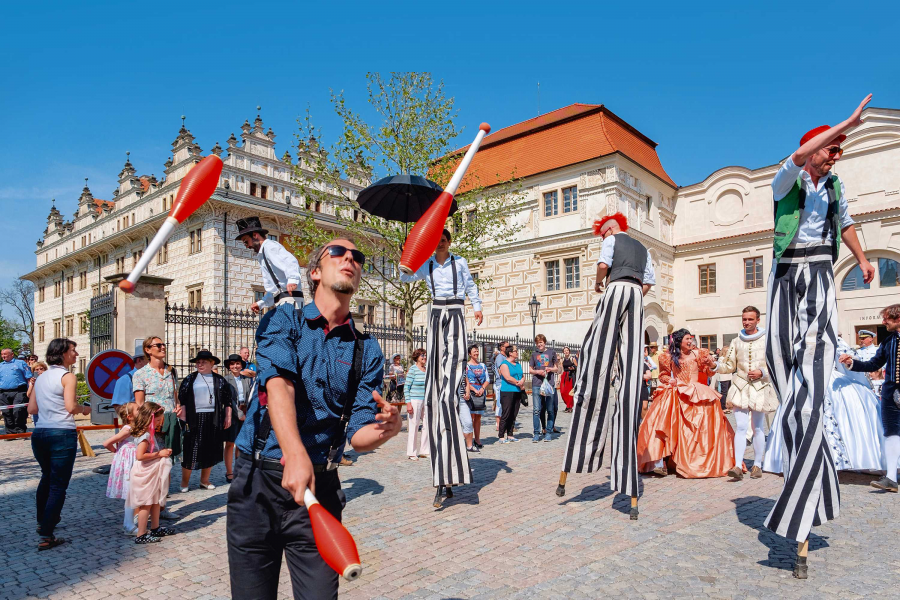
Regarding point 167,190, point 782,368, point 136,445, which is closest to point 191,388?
point 136,445

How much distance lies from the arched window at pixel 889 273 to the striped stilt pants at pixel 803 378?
2923 centimetres

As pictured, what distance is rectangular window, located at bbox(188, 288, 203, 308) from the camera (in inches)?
1383

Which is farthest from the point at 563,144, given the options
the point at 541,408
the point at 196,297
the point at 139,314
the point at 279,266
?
the point at 279,266

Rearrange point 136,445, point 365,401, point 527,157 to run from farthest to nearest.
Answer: point 527,157 → point 136,445 → point 365,401

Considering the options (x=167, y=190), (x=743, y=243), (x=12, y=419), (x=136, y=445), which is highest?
(x=167, y=190)

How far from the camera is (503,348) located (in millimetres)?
12234

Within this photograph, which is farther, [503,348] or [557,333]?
[557,333]

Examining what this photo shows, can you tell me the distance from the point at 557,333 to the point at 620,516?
2599 centimetres

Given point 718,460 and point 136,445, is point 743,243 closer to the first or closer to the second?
point 718,460

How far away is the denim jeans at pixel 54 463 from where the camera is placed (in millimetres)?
5270

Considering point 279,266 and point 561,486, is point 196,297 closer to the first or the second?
point 279,266

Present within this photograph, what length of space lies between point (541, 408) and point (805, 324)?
7.76 meters

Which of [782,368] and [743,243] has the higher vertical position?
[743,243]

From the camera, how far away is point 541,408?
11.8 meters
